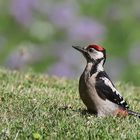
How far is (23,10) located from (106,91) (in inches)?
483

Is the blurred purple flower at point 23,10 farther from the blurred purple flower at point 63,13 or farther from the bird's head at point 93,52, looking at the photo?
the bird's head at point 93,52

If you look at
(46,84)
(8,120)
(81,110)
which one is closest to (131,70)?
(46,84)

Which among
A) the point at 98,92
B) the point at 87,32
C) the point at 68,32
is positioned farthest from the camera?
the point at 68,32

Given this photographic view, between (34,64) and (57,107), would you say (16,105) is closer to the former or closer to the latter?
(57,107)

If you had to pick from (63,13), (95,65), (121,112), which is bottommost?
(121,112)

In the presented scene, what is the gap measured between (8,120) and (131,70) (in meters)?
11.5

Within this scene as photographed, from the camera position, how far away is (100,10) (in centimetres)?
2273

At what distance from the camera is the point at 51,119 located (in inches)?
380

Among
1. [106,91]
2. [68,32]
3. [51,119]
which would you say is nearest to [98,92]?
[106,91]

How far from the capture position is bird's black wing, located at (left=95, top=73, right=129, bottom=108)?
10.3m

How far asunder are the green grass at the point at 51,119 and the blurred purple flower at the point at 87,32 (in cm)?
901

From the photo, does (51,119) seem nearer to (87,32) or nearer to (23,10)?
(87,32)

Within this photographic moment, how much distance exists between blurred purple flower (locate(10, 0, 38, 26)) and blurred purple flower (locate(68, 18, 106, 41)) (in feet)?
4.21

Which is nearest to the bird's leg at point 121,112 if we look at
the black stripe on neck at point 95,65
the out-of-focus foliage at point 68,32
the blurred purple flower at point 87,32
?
the black stripe on neck at point 95,65
